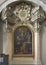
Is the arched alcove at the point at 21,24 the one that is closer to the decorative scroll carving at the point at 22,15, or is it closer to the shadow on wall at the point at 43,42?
the decorative scroll carving at the point at 22,15

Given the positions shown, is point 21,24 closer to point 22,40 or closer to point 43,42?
point 22,40

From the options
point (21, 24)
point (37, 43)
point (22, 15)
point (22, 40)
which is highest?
point (22, 15)

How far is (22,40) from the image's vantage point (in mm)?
7766

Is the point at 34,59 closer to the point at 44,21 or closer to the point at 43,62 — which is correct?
the point at 43,62

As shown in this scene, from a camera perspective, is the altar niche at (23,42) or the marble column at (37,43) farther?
Result: the altar niche at (23,42)

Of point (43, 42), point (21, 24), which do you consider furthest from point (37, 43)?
point (21, 24)

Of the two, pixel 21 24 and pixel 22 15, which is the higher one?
pixel 22 15

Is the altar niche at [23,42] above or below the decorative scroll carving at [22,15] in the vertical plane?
below

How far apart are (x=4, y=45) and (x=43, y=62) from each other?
4.18 ft

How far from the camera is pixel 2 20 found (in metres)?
7.59

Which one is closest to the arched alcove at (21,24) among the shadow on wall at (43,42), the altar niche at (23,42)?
the altar niche at (23,42)

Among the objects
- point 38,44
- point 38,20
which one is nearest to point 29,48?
point 38,44

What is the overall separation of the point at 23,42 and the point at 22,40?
2.7 inches

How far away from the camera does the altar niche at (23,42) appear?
7.68m
